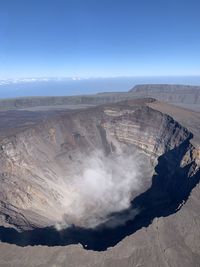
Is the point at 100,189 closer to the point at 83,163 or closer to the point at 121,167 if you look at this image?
the point at 83,163

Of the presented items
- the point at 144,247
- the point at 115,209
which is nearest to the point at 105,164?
the point at 115,209

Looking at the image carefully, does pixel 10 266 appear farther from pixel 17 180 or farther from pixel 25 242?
pixel 17 180

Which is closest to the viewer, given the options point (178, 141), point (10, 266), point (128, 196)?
point (10, 266)

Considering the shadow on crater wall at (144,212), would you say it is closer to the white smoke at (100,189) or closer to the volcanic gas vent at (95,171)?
the volcanic gas vent at (95,171)

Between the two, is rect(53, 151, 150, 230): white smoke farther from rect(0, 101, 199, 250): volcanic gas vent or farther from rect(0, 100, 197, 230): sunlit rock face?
rect(0, 101, 199, 250): volcanic gas vent

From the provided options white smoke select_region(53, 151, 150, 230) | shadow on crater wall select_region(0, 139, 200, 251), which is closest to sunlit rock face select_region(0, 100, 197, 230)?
white smoke select_region(53, 151, 150, 230)

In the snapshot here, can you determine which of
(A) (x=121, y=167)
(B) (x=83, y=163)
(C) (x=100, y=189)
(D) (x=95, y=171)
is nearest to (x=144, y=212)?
(C) (x=100, y=189)

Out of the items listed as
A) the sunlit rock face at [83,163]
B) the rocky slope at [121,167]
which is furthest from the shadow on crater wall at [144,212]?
the sunlit rock face at [83,163]
